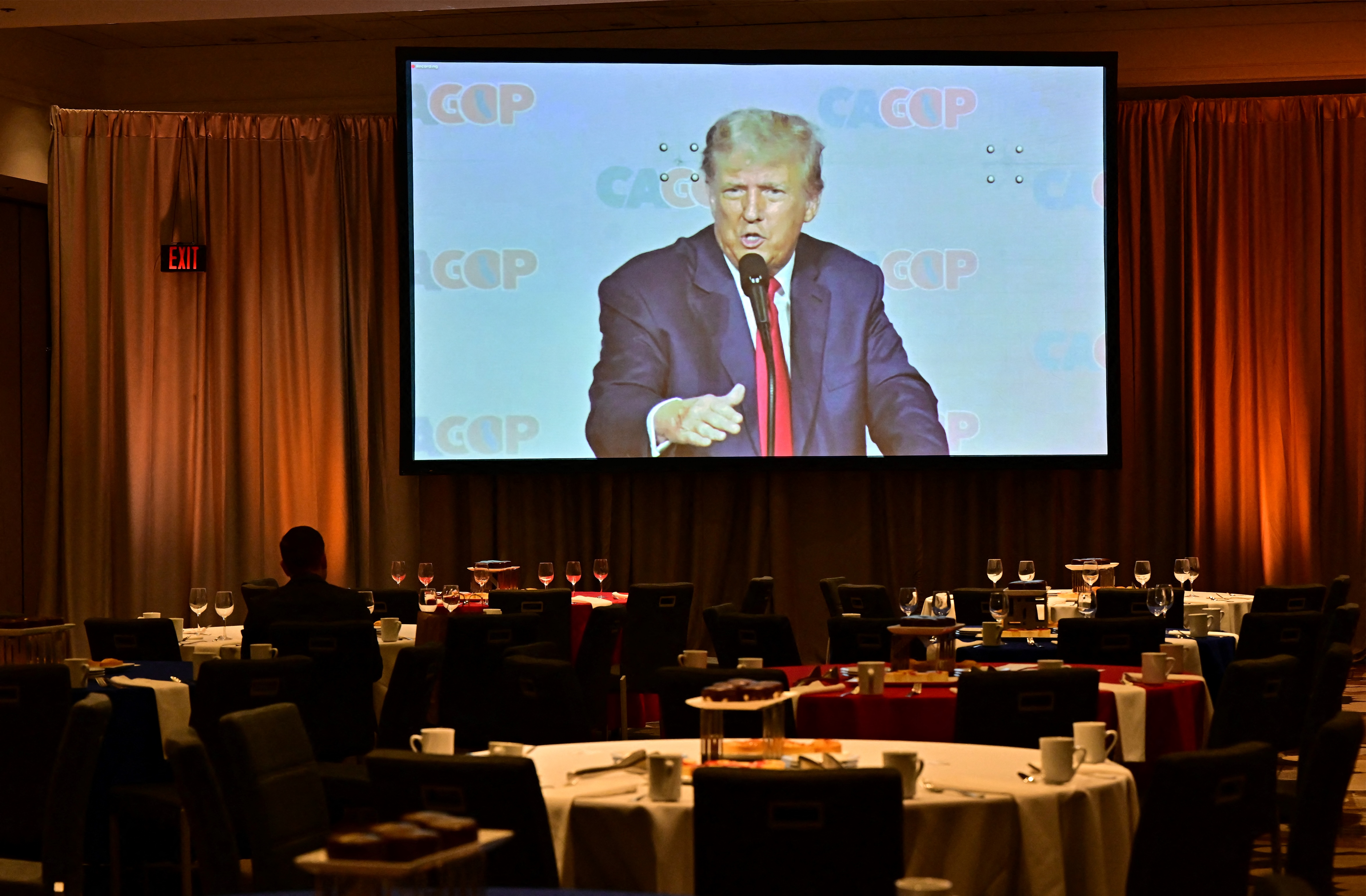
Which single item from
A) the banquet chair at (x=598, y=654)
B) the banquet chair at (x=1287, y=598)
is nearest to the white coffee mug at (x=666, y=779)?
the banquet chair at (x=598, y=654)

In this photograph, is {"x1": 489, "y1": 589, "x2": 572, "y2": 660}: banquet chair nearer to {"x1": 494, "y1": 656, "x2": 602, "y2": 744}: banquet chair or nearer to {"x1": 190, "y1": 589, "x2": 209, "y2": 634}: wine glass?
{"x1": 190, "y1": 589, "x2": 209, "y2": 634}: wine glass

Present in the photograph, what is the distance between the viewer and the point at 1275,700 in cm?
443

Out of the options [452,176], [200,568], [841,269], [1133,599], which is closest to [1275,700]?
[1133,599]

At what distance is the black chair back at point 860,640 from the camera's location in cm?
591

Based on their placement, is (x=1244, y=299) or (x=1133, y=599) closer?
(x=1133, y=599)

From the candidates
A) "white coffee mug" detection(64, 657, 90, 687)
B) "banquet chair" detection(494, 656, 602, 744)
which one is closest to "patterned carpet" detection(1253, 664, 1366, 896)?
"banquet chair" detection(494, 656, 602, 744)

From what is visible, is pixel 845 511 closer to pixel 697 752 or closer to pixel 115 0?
pixel 115 0

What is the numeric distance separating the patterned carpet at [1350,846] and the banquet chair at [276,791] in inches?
105

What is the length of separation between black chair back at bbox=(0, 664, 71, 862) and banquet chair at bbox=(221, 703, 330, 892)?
114cm

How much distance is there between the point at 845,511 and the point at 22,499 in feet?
19.7

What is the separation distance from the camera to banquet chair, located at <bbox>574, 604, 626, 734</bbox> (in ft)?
21.6

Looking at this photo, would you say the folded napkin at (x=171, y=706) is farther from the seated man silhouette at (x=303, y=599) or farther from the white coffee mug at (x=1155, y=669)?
the white coffee mug at (x=1155, y=669)

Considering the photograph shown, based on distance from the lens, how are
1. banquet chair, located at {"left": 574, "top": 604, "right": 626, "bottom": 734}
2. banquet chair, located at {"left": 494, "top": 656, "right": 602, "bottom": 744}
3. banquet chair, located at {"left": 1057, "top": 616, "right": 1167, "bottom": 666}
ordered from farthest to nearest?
1. banquet chair, located at {"left": 574, "top": 604, "right": 626, "bottom": 734}
2. banquet chair, located at {"left": 1057, "top": 616, "right": 1167, "bottom": 666}
3. banquet chair, located at {"left": 494, "top": 656, "right": 602, "bottom": 744}

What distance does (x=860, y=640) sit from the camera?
5.93m
